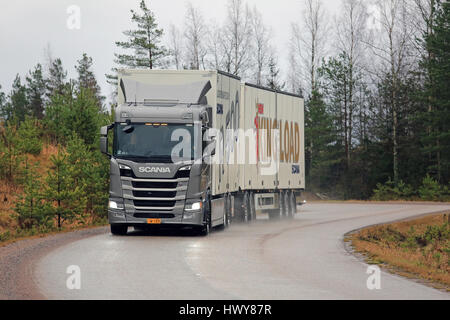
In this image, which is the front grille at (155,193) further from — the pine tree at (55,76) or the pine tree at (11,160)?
the pine tree at (55,76)

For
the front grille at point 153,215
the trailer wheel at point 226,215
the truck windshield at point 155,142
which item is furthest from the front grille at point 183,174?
the trailer wheel at point 226,215

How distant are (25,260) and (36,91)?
78565 mm

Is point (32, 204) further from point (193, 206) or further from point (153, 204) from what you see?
point (193, 206)

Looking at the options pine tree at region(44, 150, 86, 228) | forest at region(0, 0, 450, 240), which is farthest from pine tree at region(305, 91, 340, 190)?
pine tree at region(44, 150, 86, 228)

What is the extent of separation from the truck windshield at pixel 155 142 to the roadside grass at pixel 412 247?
501cm

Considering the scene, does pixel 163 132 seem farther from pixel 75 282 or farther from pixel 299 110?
pixel 299 110

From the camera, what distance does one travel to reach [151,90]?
21.1m

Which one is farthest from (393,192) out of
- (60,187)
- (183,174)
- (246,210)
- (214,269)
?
(214,269)

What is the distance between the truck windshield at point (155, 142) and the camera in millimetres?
19875

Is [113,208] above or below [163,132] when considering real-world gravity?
below

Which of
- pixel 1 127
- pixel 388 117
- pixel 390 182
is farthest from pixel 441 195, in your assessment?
pixel 1 127

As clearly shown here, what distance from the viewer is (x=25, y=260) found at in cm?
1485
